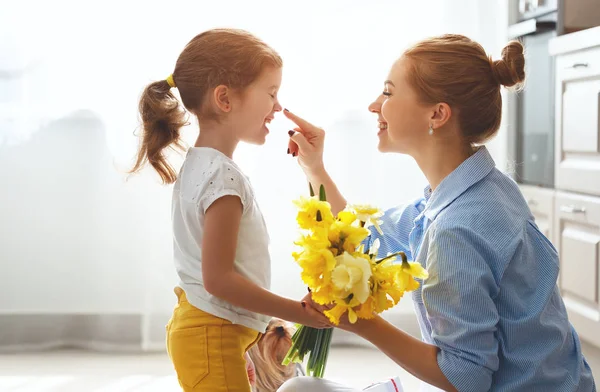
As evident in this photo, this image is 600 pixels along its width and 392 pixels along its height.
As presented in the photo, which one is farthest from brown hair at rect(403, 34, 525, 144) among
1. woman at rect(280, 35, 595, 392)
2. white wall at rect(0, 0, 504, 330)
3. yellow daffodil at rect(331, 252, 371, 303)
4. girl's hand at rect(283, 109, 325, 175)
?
white wall at rect(0, 0, 504, 330)

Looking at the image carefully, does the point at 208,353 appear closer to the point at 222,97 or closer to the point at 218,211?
the point at 218,211

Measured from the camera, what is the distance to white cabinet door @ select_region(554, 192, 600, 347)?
96.7 inches

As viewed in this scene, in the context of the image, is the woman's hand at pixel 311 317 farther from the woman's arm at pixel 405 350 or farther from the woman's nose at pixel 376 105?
the woman's nose at pixel 376 105

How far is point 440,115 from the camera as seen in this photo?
151 centimetres

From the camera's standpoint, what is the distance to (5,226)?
10.4ft

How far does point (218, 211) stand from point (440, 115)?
1.55ft

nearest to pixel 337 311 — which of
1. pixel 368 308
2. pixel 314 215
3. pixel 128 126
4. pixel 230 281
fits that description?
pixel 368 308

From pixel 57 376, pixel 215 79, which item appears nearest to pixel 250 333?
pixel 215 79

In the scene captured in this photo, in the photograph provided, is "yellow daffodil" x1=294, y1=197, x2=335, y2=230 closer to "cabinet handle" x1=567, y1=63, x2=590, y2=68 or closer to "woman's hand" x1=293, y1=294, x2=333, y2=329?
"woman's hand" x1=293, y1=294, x2=333, y2=329

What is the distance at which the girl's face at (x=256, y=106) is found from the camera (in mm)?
1550

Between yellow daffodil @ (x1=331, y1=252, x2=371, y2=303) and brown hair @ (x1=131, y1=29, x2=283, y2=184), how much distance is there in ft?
1.75

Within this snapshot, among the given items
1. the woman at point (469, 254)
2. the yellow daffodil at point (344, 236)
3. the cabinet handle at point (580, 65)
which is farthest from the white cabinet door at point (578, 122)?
the yellow daffodil at point (344, 236)

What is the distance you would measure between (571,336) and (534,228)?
21 centimetres

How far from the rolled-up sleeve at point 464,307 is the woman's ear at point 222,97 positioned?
19.6 inches
